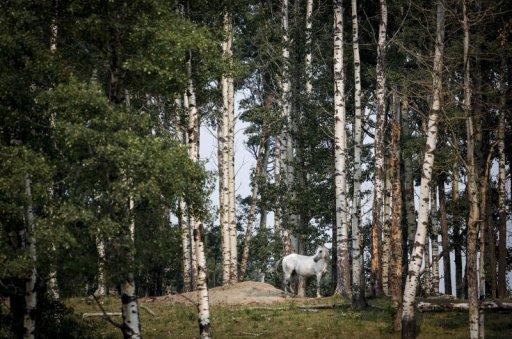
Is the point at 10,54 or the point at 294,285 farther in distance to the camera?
the point at 294,285

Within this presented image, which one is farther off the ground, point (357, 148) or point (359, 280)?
point (357, 148)

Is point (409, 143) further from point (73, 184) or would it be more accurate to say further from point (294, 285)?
point (73, 184)

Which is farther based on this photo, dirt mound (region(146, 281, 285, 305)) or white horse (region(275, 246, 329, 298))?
white horse (region(275, 246, 329, 298))

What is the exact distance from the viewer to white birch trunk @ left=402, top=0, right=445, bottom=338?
20.3 m

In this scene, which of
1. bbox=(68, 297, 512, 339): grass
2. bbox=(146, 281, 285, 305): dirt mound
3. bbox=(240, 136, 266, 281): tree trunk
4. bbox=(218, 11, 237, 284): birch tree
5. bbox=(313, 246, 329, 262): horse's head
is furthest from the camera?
bbox=(240, 136, 266, 281): tree trunk

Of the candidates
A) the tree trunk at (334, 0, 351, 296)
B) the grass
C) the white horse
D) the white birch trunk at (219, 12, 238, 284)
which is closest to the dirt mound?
the white horse

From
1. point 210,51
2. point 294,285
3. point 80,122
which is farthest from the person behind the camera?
point 294,285

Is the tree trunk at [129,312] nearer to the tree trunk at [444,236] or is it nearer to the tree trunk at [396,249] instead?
the tree trunk at [396,249]

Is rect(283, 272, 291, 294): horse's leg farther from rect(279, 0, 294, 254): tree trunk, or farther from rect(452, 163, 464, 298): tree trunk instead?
rect(452, 163, 464, 298): tree trunk

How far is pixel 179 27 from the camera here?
1903 cm

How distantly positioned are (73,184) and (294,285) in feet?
76.9

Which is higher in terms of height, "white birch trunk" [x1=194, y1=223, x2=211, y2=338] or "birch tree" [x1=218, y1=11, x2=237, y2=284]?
"birch tree" [x1=218, y1=11, x2=237, y2=284]

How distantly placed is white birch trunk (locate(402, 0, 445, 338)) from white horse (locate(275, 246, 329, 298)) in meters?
13.4

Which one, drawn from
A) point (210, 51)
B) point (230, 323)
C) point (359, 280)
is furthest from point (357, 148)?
point (210, 51)
